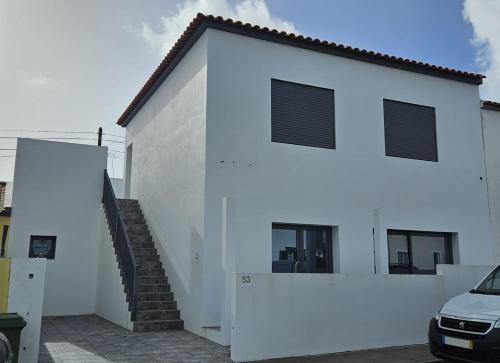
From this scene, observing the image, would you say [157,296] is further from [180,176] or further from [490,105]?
[490,105]

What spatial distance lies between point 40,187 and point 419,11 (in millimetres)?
11534

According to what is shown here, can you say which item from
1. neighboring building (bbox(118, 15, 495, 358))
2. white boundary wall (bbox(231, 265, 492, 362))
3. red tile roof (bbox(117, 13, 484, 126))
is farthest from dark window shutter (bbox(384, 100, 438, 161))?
white boundary wall (bbox(231, 265, 492, 362))

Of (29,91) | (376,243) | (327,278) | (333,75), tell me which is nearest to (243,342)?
(327,278)

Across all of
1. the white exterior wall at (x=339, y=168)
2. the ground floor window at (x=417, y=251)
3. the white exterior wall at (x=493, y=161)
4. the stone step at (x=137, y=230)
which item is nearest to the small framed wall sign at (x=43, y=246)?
the stone step at (x=137, y=230)

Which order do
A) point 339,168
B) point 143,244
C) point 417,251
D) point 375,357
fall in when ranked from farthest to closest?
point 143,244
point 417,251
point 339,168
point 375,357

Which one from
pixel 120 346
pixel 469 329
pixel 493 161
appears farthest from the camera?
pixel 493 161

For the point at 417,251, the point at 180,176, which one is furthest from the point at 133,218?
the point at 417,251

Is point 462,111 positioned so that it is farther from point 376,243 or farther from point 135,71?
point 135,71

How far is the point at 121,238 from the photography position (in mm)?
12086

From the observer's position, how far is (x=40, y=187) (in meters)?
13.9

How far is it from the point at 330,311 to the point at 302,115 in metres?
4.99

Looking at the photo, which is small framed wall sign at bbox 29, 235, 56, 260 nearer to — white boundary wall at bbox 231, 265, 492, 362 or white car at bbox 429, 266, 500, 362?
white boundary wall at bbox 231, 265, 492, 362

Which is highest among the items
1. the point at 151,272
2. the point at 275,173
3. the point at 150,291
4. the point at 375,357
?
the point at 275,173

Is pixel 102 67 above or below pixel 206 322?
above
